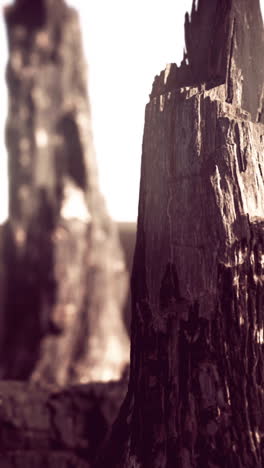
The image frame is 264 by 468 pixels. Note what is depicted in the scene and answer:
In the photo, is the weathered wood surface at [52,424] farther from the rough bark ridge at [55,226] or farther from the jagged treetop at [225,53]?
the rough bark ridge at [55,226]

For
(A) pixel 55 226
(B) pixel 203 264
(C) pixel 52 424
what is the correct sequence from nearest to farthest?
(B) pixel 203 264 < (C) pixel 52 424 < (A) pixel 55 226

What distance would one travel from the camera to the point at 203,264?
2152 millimetres

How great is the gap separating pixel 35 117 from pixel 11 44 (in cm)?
77

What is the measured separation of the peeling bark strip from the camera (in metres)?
2.13

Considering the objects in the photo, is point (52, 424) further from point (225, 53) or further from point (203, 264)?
point (225, 53)

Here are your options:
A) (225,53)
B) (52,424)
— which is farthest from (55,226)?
(225,53)

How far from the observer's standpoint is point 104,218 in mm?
5863

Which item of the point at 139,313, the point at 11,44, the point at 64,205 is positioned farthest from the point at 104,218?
the point at 139,313

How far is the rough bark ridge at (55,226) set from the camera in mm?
5660

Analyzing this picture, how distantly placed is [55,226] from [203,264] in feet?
11.9

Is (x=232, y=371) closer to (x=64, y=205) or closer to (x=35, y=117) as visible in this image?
(x=64, y=205)

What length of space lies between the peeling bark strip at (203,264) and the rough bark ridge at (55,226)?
3351 mm

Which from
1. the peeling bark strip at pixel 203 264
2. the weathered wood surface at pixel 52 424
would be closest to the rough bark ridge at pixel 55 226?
the weathered wood surface at pixel 52 424

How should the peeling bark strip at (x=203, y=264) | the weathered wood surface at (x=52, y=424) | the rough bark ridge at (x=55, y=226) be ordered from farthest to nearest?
the rough bark ridge at (x=55, y=226) < the weathered wood surface at (x=52, y=424) < the peeling bark strip at (x=203, y=264)
